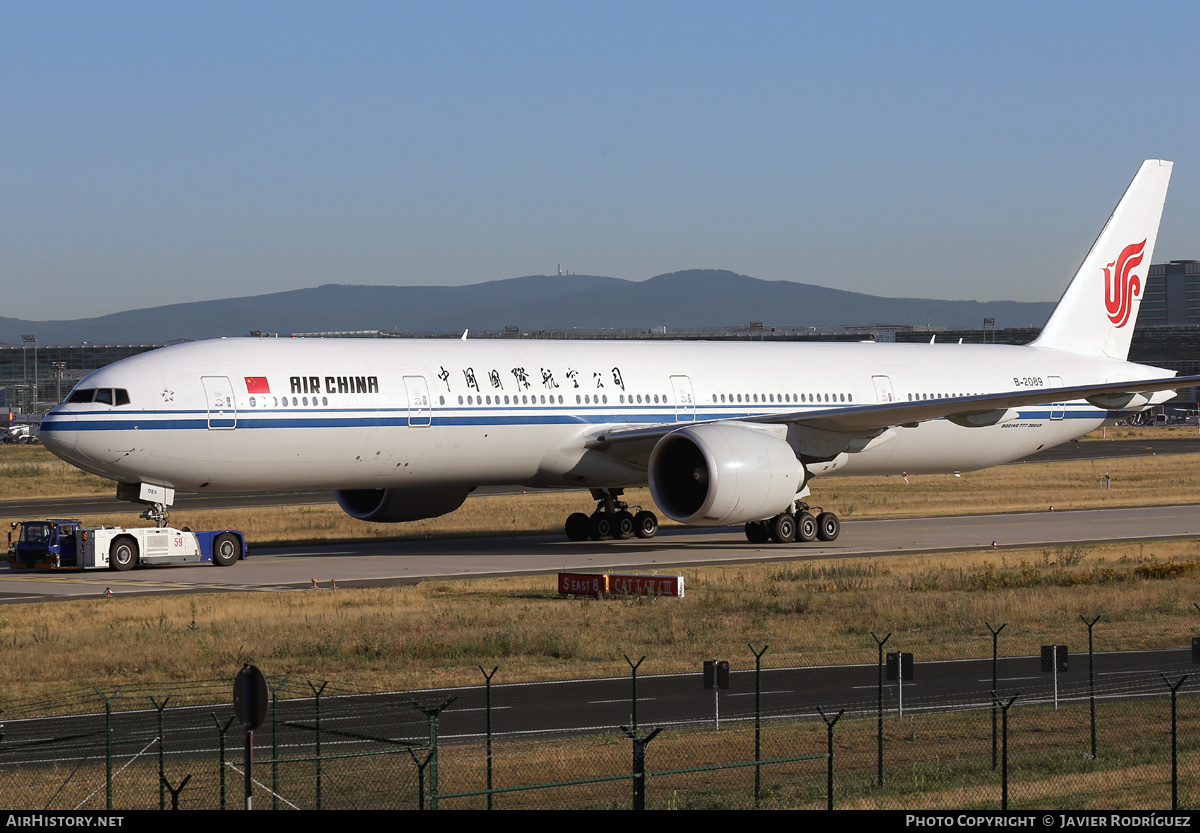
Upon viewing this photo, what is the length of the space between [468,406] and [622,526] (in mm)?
8879

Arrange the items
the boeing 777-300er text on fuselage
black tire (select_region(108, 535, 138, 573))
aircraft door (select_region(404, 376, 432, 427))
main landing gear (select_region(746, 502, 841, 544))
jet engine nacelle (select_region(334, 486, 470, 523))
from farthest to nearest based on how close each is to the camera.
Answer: main landing gear (select_region(746, 502, 841, 544)) < jet engine nacelle (select_region(334, 486, 470, 523)) < aircraft door (select_region(404, 376, 432, 427)) < black tire (select_region(108, 535, 138, 573)) < the boeing 777-300er text on fuselage

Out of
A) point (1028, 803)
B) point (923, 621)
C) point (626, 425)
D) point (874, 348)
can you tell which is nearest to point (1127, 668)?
point (923, 621)

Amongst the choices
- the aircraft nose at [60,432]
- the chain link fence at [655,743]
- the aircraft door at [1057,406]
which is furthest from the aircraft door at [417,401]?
the aircraft door at [1057,406]

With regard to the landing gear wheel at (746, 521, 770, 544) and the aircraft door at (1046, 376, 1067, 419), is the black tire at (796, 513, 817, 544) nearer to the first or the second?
the landing gear wheel at (746, 521, 770, 544)

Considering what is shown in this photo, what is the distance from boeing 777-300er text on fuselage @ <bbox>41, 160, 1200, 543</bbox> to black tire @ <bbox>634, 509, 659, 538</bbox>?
0.07 meters

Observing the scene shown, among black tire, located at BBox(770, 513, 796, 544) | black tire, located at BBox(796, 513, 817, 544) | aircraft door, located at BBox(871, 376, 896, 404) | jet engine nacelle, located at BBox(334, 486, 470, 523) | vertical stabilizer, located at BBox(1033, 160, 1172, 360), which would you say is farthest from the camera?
vertical stabilizer, located at BBox(1033, 160, 1172, 360)

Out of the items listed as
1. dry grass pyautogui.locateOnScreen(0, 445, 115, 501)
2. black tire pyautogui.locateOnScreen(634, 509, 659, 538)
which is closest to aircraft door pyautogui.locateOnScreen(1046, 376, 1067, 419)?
black tire pyautogui.locateOnScreen(634, 509, 659, 538)

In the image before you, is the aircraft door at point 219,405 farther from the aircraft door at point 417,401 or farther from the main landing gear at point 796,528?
the main landing gear at point 796,528

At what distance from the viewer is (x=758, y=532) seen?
46344 millimetres

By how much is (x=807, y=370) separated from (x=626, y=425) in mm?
7752

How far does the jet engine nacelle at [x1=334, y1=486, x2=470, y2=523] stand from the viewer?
4434 cm

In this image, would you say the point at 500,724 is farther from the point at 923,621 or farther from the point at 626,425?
the point at 626,425

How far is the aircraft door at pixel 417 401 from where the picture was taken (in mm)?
39500

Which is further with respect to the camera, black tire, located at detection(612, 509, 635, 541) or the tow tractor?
black tire, located at detection(612, 509, 635, 541)
